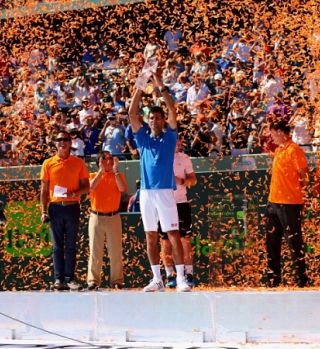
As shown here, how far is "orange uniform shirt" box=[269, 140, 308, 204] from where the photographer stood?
10.6m

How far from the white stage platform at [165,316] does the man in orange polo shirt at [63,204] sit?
0.96 m

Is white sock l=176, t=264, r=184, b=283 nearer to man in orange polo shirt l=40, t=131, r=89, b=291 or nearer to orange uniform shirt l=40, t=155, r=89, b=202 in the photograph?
man in orange polo shirt l=40, t=131, r=89, b=291

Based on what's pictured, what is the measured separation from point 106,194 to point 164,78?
11.4 feet

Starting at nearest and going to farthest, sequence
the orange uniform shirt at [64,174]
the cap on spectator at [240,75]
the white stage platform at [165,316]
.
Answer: the white stage platform at [165,316] → the orange uniform shirt at [64,174] → the cap on spectator at [240,75]

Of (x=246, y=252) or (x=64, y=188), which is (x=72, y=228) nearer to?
(x=64, y=188)

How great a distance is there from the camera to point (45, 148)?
15438mm

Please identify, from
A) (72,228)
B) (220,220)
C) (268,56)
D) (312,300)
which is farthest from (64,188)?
(268,56)

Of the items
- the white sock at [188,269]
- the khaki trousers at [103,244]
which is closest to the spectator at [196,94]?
the khaki trousers at [103,244]

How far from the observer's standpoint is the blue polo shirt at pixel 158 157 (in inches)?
395

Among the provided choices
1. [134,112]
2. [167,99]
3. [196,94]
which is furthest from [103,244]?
[196,94]

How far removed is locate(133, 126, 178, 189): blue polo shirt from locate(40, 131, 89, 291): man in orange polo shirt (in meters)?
1.48

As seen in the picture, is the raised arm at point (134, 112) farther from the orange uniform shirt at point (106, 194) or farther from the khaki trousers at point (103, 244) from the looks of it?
the khaki trousers at point (103, 244)

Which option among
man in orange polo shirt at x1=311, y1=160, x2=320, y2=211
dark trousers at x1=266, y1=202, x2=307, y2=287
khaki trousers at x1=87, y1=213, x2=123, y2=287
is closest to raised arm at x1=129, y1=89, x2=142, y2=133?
dark trousers at x1=266, y1=202, x2=307, y2=287

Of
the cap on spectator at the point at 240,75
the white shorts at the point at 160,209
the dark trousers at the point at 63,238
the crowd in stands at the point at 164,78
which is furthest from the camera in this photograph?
the cap on spectator at the point at 240,75
